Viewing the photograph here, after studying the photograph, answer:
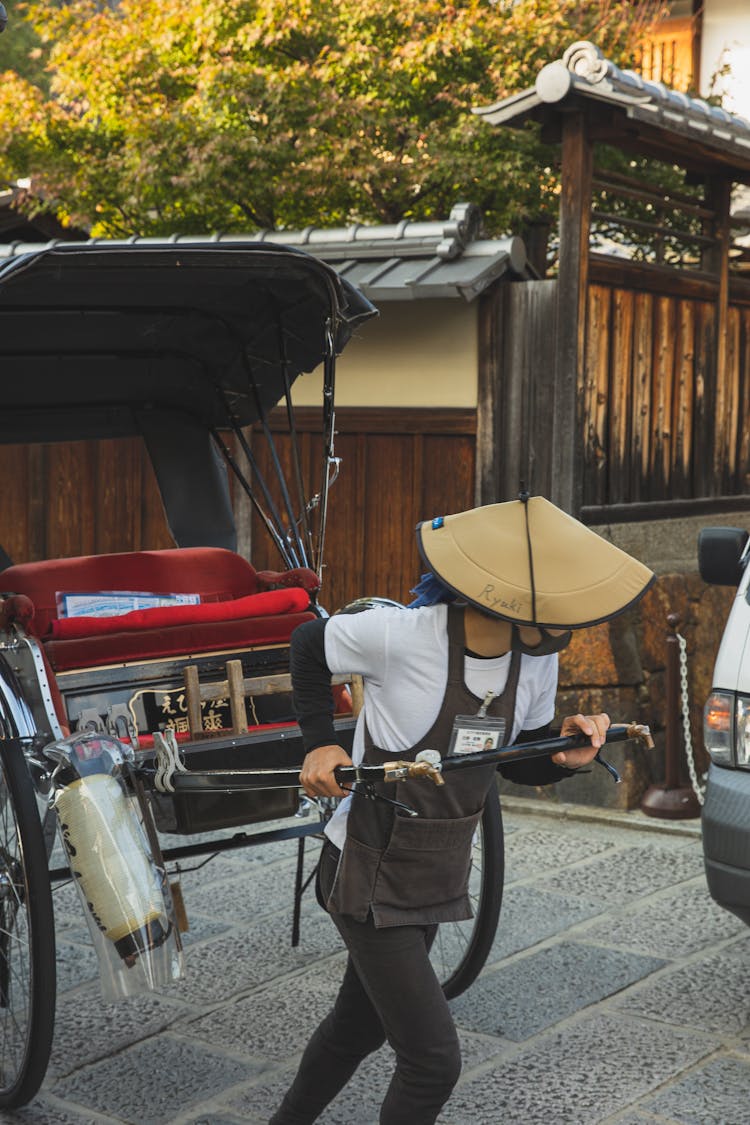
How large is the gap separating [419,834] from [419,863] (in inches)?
2.9

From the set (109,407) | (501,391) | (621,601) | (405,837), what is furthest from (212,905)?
(501,391)

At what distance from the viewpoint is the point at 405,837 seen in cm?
291

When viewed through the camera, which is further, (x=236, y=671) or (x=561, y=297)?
(x=561, y=297)

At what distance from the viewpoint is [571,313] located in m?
7.72

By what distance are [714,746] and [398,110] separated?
8.09 m

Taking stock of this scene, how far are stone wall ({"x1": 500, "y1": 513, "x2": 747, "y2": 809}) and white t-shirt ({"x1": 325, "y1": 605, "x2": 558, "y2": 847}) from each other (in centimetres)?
434

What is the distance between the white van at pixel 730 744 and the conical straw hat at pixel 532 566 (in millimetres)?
1627

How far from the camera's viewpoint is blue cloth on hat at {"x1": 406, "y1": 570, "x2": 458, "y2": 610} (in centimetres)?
295

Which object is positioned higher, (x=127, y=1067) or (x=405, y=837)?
(x=405, y=837)

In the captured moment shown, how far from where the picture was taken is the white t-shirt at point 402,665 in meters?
2.89

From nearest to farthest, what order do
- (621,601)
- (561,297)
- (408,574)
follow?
(621,601)
(561,297)
(408,574)

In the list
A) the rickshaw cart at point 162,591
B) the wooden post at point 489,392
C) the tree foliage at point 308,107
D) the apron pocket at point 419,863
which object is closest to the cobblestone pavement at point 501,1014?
the rickshaw cart at point 162,591

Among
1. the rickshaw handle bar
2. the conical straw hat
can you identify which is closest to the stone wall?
the rickshaw handle bar

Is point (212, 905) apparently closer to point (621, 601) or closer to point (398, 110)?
point (621, 601)
